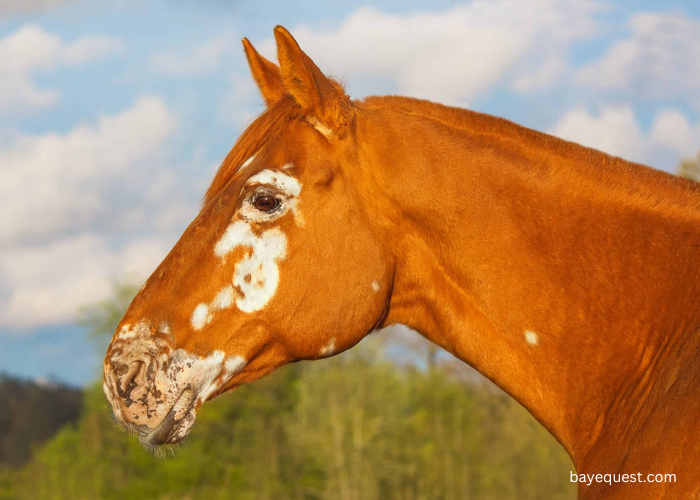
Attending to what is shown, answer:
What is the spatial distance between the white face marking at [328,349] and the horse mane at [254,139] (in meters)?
1.13

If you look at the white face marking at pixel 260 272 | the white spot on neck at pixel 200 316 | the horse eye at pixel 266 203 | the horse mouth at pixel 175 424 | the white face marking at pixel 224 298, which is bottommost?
the horse mouth at pixel 175 424

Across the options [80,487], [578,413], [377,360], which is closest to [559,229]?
[578,413]

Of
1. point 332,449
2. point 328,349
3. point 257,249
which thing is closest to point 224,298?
point 257,249

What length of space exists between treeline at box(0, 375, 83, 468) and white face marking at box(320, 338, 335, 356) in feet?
194

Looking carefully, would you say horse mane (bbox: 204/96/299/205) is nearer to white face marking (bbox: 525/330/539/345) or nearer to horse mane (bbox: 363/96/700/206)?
horse mane (bbox: 363/96/700/206)

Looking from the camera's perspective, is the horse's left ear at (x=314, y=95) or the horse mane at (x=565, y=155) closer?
the horse mane at (x=565, y=155)

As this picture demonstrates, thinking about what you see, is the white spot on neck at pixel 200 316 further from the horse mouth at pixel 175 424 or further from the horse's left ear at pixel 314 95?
the horse's left ear at pixel 314 95

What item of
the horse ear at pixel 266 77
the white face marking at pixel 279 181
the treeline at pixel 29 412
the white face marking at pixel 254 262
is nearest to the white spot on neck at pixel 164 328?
the white face marking at pixel 254 262

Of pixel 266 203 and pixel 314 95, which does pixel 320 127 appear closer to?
pixel 314 95

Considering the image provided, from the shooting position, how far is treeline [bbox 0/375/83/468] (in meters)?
56.7

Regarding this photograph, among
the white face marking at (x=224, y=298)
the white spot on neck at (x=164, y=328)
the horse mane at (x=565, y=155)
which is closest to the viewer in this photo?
the horse mane at (x=565, y=155)

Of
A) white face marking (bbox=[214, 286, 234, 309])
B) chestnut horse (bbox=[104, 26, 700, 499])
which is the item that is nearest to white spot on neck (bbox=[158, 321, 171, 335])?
chestnut horse (bbox=[104, 26, 700, 499])

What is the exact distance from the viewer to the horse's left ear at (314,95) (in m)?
3.86

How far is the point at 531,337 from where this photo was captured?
3533 mm
